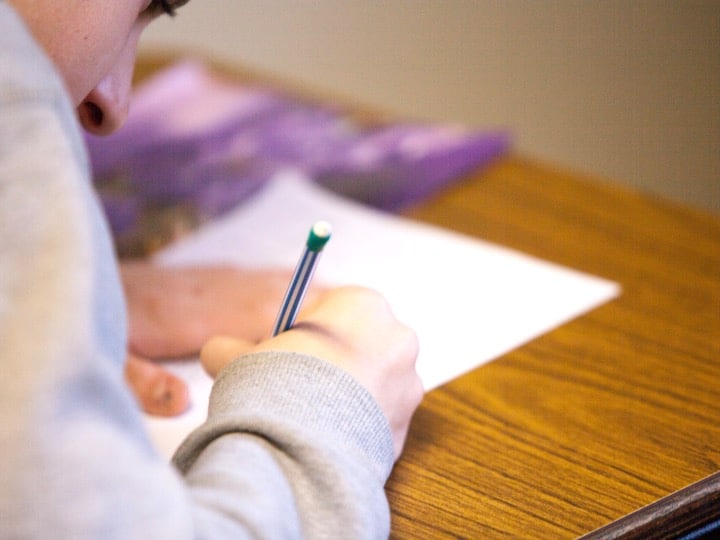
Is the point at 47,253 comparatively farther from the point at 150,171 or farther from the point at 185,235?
the point at 150,171

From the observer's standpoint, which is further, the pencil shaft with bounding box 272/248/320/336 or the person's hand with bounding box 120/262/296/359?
the person's hand with bounding box 120/262/296/359

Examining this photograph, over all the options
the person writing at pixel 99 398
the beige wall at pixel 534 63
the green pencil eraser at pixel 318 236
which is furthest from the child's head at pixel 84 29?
the beige wall at pixel 534 63

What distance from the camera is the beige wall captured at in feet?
5.00

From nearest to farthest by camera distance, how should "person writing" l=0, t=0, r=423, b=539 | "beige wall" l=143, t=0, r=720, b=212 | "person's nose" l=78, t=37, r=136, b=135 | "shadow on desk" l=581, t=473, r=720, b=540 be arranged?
1. "person writing" l=0, t=0, r=423, b=539
2. "shadow on desk" l=581, t=473, r=720, b=540
3. "person's nose" l=78, t=37, r=136, b=135
4. "beige wall" l=143, t=0, r=720, b=212

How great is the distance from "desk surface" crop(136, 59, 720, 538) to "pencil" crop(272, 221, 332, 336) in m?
0.10

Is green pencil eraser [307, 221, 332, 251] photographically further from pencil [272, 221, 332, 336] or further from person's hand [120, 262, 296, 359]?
person's hand [120, 262, 296, 359]

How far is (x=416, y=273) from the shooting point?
0.73m

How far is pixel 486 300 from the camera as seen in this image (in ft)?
2.24

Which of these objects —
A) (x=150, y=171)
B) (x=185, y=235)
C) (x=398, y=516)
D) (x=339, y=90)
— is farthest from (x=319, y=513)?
(x=339, y=90)

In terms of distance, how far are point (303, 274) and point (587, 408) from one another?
18 centimetres

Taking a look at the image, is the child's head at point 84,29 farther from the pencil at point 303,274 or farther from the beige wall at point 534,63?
the beige wall at point 534,63

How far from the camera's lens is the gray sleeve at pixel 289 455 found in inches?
16.5

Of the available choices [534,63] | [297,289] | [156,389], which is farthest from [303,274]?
[534,63]

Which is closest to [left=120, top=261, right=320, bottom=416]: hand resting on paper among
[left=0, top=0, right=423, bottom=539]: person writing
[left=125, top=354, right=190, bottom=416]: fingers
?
[left=125, top=354, right=190, bottom=416]: fingers
